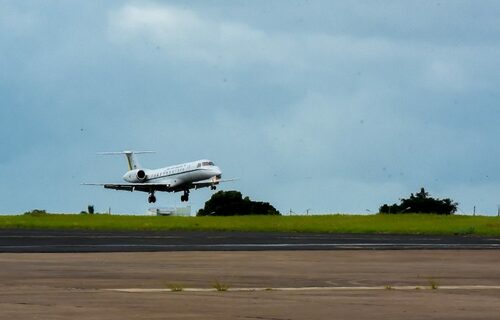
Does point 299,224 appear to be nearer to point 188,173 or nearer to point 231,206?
point 188,173

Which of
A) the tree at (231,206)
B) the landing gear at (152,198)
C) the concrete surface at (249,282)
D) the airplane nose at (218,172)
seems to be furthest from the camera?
the tree at (231,206)

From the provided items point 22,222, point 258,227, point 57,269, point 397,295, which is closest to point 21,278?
point 57,269

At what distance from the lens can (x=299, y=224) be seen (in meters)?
97.7

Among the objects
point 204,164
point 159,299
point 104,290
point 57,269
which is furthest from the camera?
point 204,164

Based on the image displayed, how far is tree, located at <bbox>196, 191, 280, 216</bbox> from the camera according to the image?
189 meters

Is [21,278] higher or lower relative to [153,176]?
lower

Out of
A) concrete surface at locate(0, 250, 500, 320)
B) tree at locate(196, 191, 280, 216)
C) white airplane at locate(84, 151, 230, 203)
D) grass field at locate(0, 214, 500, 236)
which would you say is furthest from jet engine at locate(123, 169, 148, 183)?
concrete surface at locate(0, 250, 500, 320)

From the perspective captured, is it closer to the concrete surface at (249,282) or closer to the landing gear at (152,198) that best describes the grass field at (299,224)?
the concrete surface at (249,282)

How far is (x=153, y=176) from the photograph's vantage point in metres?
177

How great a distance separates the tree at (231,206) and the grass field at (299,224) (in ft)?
244

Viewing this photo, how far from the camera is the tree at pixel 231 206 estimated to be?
7446 inches

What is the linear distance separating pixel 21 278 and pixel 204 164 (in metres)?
135

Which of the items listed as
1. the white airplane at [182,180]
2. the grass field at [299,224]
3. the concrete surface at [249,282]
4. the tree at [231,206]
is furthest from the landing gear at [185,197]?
the concrete surface at [249,282]

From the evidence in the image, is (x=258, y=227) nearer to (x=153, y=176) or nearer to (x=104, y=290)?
(x=104, y=290)
